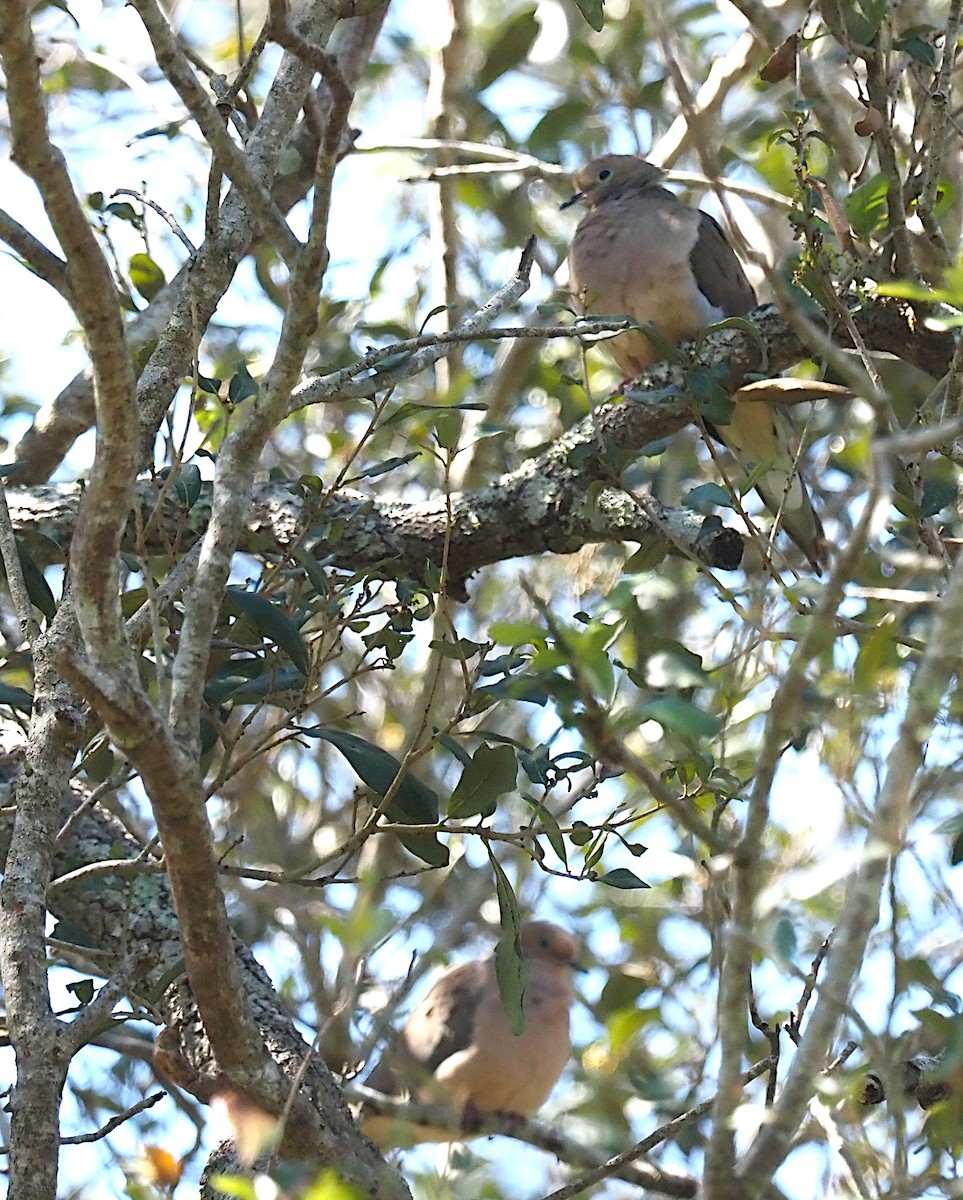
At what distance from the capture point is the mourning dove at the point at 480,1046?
3.69 meters

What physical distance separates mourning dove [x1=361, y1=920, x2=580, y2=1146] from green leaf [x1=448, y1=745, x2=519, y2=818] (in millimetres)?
1525

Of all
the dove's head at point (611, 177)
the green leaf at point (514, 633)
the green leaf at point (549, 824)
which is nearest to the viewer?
the green leaf at point (514, 633)

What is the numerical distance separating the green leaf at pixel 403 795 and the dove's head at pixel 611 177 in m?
2.63

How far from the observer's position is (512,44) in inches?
168

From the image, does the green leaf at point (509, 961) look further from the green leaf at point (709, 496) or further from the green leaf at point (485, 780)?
the green leaf at point (709, 496)

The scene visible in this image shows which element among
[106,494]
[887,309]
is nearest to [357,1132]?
[106,494]

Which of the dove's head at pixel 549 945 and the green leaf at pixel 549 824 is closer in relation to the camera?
the green leaf at pixel 549 824

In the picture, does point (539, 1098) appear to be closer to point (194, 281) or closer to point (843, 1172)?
point (843, 1172)

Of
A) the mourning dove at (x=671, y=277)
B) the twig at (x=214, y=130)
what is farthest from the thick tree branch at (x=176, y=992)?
the mourning dove at (x=671, y=277)

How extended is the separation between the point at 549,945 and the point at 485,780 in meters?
2.16

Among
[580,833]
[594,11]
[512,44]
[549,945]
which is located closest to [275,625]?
[580,833]

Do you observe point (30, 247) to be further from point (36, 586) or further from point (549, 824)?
point (549, 824)

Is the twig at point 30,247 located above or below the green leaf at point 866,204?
below

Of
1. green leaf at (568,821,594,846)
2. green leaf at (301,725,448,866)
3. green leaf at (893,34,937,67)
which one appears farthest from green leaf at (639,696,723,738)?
green leaf at (893,34,937,67)
